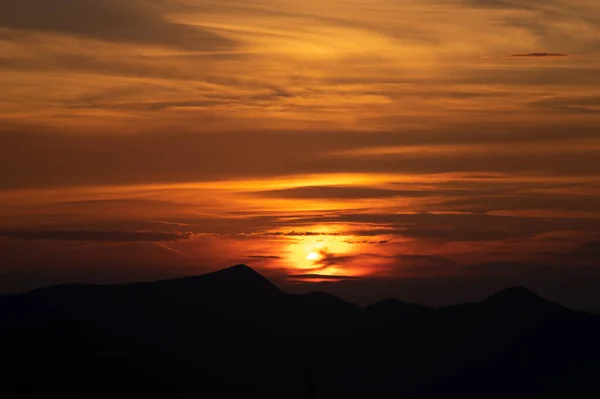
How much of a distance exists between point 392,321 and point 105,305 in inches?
1851

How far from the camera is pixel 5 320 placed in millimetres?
134875

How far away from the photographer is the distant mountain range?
131250 mm

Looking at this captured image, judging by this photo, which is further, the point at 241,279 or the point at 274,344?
the point at 241,279

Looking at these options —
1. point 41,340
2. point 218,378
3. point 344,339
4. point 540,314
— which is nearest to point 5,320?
point 41,340

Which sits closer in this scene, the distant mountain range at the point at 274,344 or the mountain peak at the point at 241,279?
the distant mountain range at the point at 274,344

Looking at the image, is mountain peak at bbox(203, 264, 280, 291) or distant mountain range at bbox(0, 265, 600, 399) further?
mountain peak at bbox(203, 264, 280, 291)

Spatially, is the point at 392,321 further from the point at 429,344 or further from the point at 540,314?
the point at 540,314

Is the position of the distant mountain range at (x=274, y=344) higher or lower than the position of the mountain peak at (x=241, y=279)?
lower

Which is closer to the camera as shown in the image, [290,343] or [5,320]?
[5,320]

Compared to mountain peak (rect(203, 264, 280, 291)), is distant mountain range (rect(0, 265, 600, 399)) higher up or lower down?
lower down

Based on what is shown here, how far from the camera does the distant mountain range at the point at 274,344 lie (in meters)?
131

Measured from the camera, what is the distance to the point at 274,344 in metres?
157

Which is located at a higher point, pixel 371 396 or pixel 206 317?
pixel 206 317

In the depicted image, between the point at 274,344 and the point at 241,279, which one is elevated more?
the point at 241,279
